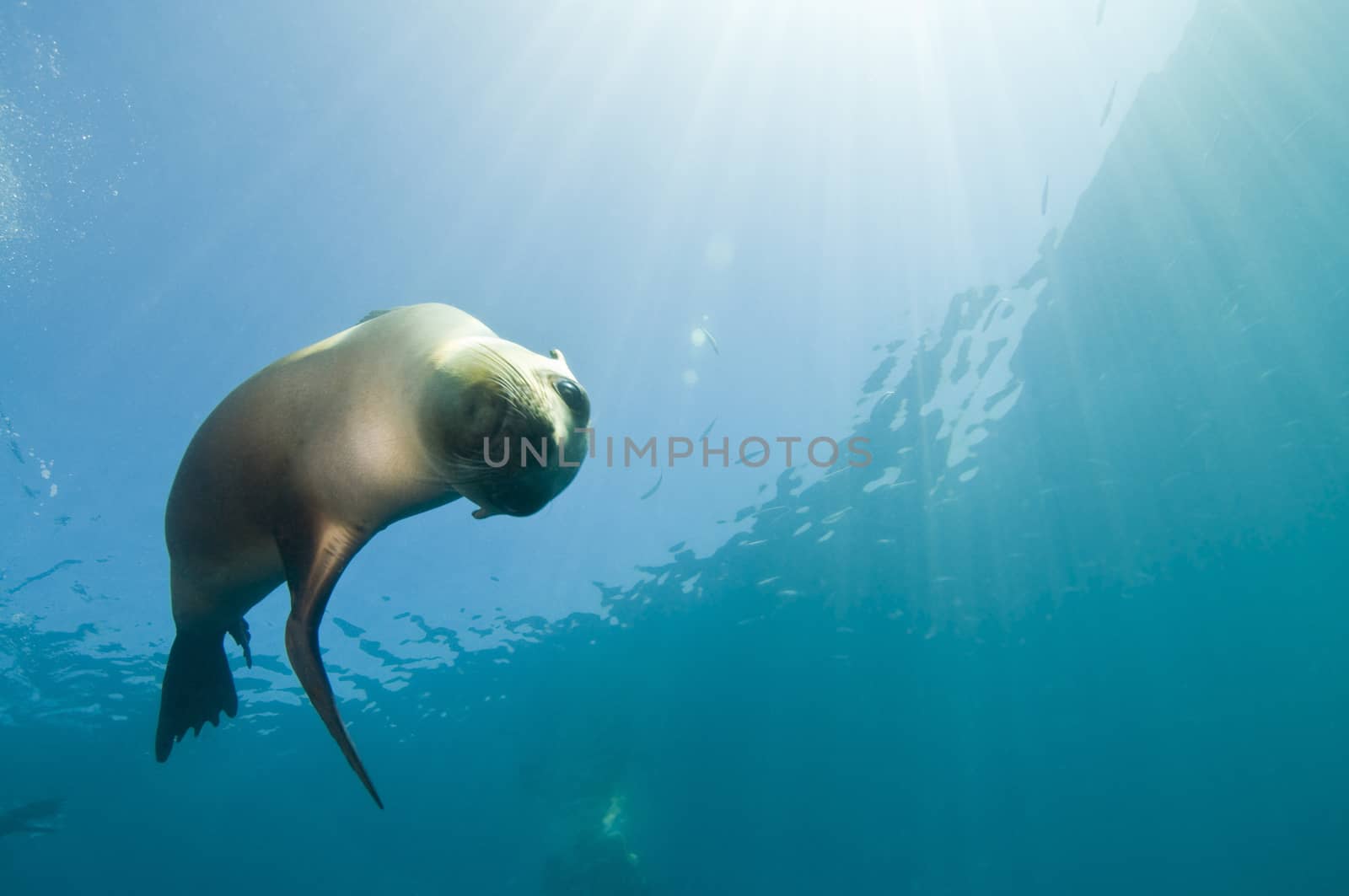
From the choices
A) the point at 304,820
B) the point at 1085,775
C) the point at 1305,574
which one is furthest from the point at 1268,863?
the point at 304,820

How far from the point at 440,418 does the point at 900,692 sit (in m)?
27.6

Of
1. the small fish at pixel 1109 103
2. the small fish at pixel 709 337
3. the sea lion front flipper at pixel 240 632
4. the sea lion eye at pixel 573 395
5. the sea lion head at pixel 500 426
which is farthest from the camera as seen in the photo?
the small fish at pixel 709 337

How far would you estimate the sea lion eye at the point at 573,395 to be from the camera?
4.39ft

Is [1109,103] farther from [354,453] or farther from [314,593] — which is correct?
[314,593]

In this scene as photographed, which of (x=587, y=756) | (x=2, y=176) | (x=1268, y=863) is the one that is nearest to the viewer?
(x=2, y=176)

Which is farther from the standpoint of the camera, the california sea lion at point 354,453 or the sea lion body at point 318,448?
the sea lion body at point 318,448

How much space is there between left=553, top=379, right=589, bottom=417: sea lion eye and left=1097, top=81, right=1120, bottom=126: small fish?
15.3m

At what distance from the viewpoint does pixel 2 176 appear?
379 inches

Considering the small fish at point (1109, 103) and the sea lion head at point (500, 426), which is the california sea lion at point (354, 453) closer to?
the sea lion head at point (500, 426)

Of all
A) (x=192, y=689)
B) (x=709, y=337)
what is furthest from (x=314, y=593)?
(x=709, y=337)

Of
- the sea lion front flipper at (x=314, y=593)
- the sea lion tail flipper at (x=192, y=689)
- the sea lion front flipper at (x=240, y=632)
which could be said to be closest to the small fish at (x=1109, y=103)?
the sea lion front flipper at (x=314, y=593)

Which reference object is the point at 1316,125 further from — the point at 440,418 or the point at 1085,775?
the point at 1085,775

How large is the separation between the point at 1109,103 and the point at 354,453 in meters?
15.7

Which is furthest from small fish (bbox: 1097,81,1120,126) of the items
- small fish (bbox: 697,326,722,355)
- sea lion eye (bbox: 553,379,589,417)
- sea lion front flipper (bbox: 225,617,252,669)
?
sea lion front flipper (bbox: 225,617,252,669)
